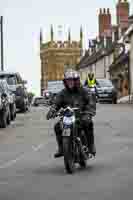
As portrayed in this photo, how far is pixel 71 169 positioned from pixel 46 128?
12.8 m

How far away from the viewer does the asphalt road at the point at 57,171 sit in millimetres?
10123

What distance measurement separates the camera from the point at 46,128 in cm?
2533

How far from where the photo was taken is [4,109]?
2719 cm

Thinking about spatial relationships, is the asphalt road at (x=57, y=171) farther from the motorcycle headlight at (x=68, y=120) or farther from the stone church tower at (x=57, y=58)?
the stone church tower at (x=57, y=58)

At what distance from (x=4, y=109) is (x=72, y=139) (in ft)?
47.8

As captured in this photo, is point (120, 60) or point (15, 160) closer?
point (15, 160)

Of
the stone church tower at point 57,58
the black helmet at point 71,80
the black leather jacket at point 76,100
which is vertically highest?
the black helmet at point 71,80

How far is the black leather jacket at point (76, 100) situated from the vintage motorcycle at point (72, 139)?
16cm

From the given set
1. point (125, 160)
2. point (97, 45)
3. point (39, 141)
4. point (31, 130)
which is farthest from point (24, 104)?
point (97, 45)

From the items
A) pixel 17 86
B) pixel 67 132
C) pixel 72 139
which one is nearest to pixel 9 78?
pixel 17 86

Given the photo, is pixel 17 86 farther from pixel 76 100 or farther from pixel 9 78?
pixel 76 100

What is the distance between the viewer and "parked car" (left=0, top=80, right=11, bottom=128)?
2666 centimetres

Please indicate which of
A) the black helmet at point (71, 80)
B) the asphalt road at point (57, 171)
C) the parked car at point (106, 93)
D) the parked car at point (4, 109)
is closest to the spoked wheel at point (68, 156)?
the asphalt road at point (57, 171)

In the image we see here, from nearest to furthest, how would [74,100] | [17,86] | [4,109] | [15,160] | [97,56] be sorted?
[74,100] < [15,160] < [4,109] < [17,86] < [97,56]
